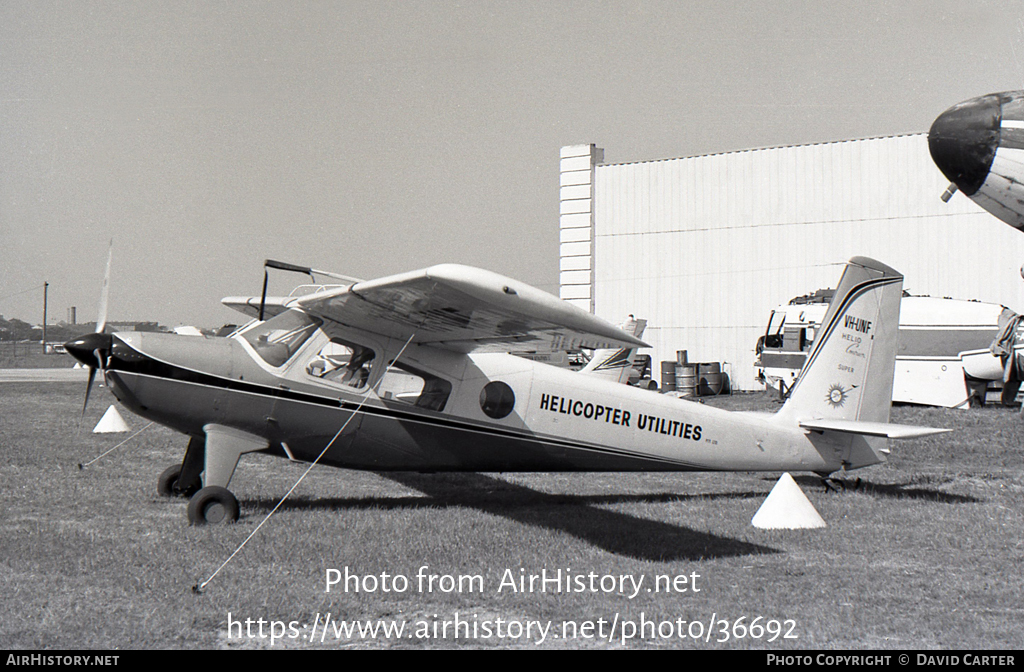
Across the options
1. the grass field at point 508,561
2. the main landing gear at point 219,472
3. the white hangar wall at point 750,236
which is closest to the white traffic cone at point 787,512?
the grass field at point 508,561

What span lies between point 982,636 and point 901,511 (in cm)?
413

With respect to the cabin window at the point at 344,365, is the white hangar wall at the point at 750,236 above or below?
above

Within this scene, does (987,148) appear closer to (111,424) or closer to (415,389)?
(415,389)

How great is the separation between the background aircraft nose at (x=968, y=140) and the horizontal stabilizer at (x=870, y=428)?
3489mm

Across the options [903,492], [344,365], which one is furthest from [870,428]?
[344,365]

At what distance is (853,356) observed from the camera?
32.7ft

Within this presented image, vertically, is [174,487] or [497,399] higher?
[497,399]

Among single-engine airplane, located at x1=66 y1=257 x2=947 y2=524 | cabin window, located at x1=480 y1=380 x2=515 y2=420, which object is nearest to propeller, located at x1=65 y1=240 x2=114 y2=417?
single-engine airplane, located at x1=66 y1=257 x2=947 y2=524

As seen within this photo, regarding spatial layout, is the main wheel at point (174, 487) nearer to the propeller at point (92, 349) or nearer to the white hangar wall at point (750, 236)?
the propeller at point (92, 349)

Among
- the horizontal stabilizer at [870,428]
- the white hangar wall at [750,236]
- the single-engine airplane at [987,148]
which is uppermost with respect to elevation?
the white hangar wall at [750,236]

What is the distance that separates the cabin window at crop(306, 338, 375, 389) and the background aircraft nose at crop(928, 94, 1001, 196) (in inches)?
204

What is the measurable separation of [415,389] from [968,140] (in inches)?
211

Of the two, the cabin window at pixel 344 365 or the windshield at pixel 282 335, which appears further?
the cabin window at pixel 344 365

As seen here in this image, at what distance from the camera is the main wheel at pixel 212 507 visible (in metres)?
7.51
